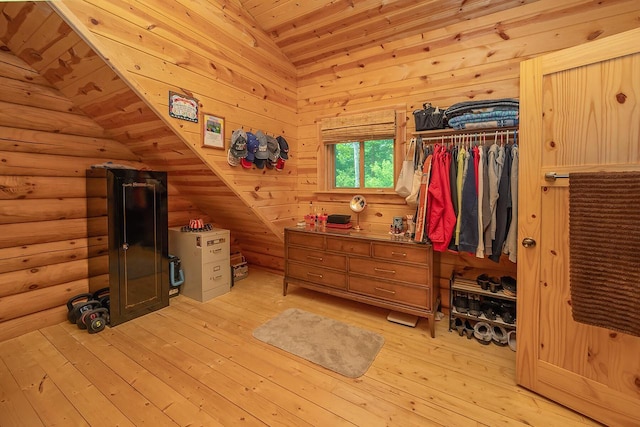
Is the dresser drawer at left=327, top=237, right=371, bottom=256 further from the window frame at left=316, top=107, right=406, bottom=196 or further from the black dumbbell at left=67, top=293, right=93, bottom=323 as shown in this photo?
the black dumbbell at left=67, top=293, right=93, bottom=323

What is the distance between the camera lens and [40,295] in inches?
94.0

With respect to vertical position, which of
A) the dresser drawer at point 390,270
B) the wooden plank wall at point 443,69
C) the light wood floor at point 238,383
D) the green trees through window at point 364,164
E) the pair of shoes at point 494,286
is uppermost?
the wooden plank wall at point 443,69

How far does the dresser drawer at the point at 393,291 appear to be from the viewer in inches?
88.9

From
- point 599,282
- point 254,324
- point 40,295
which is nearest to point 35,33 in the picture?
point 40,295

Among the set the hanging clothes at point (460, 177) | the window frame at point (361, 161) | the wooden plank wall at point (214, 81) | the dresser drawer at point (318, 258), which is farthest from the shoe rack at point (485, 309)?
the wooden plank wall at point (214, 81)

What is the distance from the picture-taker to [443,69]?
2.55 metres

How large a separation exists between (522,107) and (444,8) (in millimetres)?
1404

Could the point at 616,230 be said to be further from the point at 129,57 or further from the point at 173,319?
the point at 173,319

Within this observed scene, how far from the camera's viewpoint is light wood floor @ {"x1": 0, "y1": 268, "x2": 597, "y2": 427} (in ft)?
4.83

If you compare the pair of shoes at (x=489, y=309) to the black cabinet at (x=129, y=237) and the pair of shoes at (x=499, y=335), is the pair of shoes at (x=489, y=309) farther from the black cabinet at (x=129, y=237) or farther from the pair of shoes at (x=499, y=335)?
the black cabinet at (x=129, y=237)

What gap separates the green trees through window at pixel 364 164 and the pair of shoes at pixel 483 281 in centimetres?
122

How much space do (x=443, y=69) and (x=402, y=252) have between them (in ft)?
5.83

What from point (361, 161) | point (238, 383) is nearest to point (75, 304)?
point (238, 383)

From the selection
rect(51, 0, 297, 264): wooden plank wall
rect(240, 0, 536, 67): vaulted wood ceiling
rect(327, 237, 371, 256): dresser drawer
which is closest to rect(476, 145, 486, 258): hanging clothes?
rect(327, 237, 371, 256): dresser drawer
